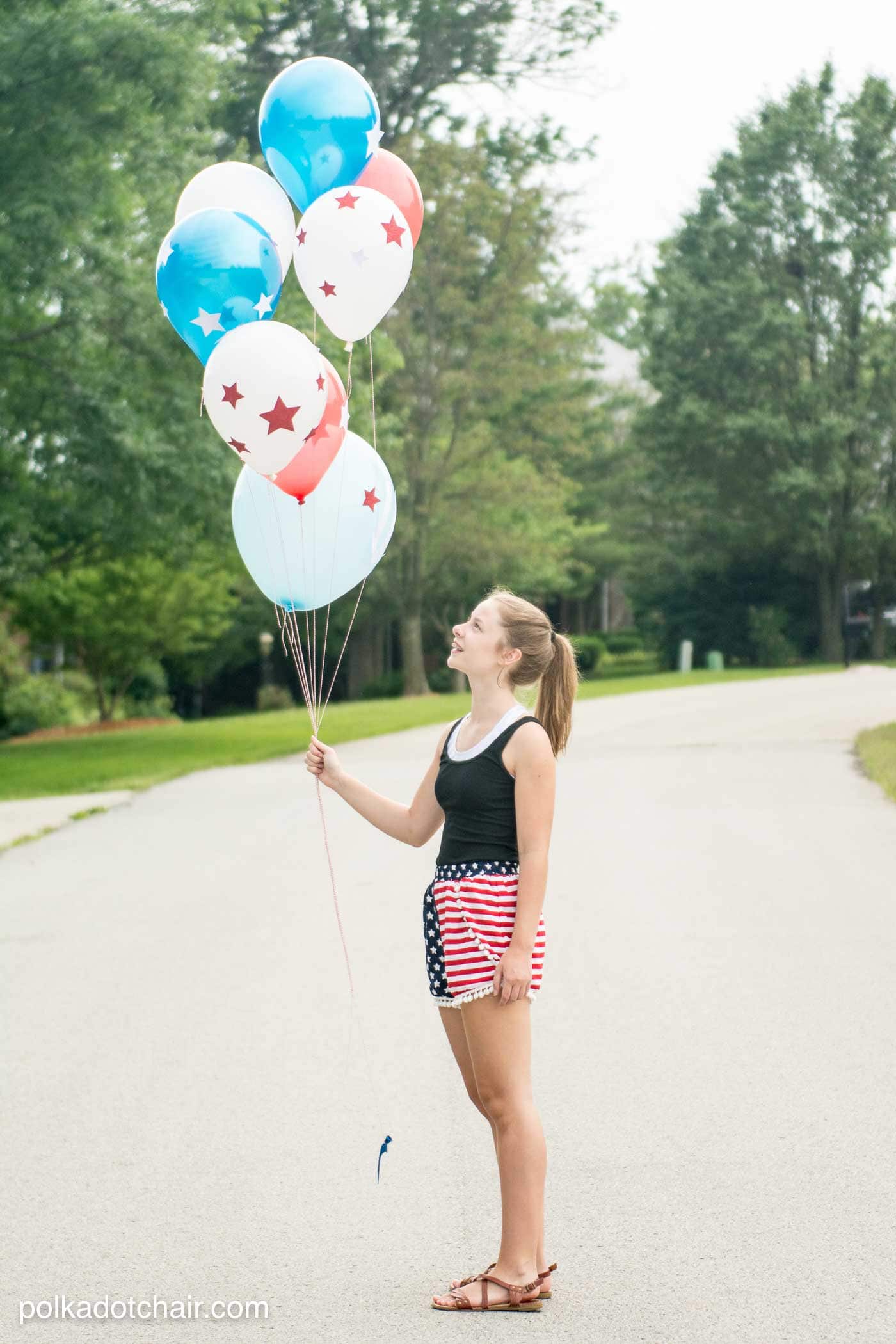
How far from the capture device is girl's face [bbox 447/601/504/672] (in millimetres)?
4094

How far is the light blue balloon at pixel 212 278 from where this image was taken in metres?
5.15

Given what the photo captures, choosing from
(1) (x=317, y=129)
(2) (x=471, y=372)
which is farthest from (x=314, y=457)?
(2) (x=471, y=372)

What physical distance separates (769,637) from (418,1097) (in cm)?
4048

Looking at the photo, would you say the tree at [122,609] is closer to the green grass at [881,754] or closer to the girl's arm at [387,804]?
the green grass at [881,754]

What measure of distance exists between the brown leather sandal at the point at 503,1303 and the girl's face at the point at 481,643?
1472mm

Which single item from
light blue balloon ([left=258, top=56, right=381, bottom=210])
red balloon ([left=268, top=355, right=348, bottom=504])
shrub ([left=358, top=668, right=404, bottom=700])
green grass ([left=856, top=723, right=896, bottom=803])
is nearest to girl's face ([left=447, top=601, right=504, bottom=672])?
red balloon ([left=268, top=355, right=348, bottom=504])

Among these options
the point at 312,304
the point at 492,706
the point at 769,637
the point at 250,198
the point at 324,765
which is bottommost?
the point at 769,637

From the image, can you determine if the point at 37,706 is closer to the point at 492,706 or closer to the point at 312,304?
the point at 312,304

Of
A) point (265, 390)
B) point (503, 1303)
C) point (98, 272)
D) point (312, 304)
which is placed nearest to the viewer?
point (503, 1303)

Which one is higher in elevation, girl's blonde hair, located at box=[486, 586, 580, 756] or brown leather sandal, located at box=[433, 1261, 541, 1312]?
girl's blonde hair, located at box=[486, 586, 580, 756]

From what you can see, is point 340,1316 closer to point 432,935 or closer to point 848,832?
point 432,935

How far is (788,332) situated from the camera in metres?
45.1

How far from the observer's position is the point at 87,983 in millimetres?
7836

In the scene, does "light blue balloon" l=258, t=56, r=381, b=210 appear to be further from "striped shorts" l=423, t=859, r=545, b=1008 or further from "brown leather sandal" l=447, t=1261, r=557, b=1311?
"brown leather sandal" l=447, t=1261, r=557, b=1311
